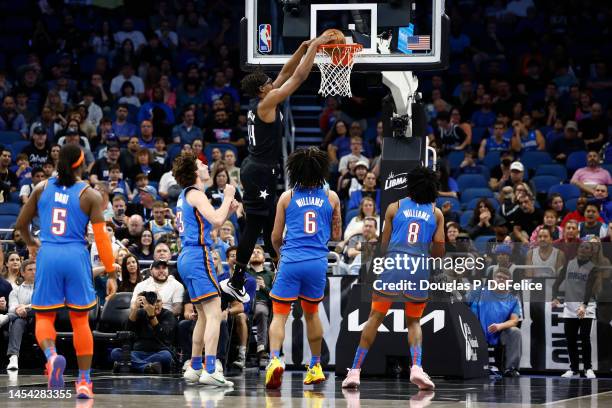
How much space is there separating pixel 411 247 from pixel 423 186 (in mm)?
629

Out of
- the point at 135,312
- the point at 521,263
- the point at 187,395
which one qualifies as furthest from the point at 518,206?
the point at 187,395

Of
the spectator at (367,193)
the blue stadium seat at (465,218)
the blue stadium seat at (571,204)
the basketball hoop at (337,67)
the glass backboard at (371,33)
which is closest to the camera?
the basketball hoop at (337,67)

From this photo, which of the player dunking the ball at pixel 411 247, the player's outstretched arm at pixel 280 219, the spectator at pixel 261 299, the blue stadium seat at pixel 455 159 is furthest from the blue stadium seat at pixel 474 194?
the player's outstretched arm at pixel 280 219

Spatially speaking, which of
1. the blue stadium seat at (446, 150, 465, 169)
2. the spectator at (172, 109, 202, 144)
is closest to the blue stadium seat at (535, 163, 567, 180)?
the blue stadium seat at (446, 150, 465, 169)

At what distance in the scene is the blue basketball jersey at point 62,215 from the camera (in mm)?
10227

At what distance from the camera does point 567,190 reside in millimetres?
19672

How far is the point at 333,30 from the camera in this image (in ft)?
40.4

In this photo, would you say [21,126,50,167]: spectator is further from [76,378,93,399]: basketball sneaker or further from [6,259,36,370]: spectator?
[76,378,93,399]: basketball sneaker

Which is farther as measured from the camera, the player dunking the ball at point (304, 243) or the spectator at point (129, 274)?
the spectator at point (129, 274)

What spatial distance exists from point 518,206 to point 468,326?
16.9 feet

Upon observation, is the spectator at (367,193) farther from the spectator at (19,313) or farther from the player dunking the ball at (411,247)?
the player dunking the ball at (411,247)

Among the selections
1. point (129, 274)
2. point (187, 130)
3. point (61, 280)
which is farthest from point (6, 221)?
point (61, 280)

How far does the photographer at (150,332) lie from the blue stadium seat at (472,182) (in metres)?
7.42

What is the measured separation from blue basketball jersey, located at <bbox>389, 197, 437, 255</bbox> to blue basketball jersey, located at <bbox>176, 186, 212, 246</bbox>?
191cm
